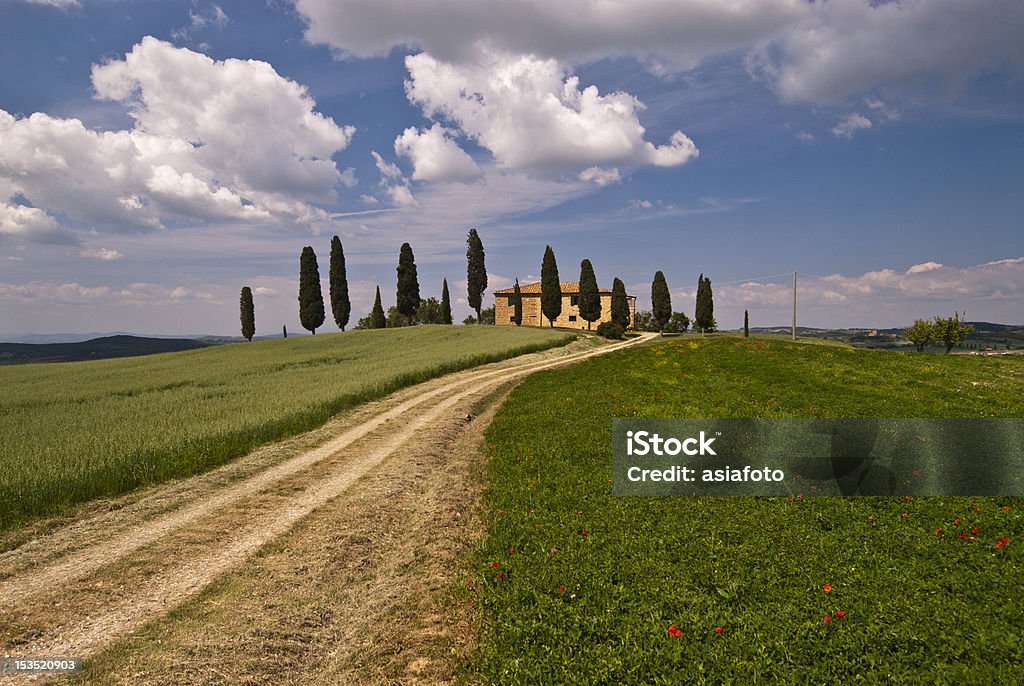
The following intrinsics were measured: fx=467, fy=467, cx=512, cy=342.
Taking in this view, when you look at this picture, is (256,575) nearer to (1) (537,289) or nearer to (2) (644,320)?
(1) (537,289)

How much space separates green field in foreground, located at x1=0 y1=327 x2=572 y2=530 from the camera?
13.9m

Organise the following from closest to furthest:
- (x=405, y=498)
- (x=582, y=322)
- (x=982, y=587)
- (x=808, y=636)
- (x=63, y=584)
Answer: (x=808, y=636) < (x=982, y=587) < (x=63, y=584) < (x=405, y=498) < (x=582, y=322)

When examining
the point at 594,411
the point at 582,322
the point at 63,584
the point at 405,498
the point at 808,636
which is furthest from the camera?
the point at 582,322

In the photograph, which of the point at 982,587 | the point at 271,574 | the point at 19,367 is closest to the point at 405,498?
the point at 271,574

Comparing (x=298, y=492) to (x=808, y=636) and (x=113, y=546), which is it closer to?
(x=113, y=546)

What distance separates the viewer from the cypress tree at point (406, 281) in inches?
3844

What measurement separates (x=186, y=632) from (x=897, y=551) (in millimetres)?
14262

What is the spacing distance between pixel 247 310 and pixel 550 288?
70.7 m

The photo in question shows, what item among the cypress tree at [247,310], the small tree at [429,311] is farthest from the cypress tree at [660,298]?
the cypress tree at [247,310]

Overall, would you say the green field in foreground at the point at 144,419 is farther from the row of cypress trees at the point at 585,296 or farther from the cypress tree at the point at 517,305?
the cypress tree at the point at 517,305

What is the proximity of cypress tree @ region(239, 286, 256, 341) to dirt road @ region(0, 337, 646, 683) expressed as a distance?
342ft

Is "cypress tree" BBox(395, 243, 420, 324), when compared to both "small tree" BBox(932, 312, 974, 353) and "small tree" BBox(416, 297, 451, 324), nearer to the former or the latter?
"small tree" BBox(416, 297, 451, 324)

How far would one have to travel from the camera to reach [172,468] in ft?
52.4

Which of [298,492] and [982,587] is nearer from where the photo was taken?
[982,587]
